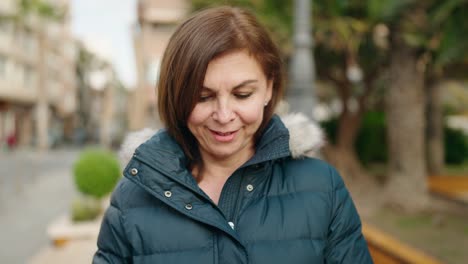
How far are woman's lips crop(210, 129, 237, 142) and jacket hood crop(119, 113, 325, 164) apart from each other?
0.24m

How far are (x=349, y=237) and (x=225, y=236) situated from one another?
1.37 feet

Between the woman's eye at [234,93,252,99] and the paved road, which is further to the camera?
the paved road

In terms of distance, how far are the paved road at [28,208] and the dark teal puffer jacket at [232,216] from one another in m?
5.24

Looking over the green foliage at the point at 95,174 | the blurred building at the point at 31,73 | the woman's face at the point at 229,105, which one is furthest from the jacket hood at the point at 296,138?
the blurred building at the point at 31,73

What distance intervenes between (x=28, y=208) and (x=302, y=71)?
6222 millimetres

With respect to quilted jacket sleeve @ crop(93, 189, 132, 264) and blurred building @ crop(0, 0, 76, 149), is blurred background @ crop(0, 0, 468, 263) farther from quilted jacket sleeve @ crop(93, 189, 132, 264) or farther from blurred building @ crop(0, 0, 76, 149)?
blurred building @ crop(0, 0, 76, 149)

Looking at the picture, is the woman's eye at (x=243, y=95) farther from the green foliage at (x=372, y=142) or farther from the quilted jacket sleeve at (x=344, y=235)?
the green foliage at (x=372, y=142)

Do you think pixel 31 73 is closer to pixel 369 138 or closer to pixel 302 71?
pixel 369 138

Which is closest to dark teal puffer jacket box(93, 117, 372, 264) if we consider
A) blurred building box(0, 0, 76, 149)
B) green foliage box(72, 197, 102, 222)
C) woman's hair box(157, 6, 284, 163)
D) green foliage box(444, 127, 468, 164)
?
woman's hair box(157, 6, 284, 163)

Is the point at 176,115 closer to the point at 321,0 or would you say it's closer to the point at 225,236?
the point at 225,236

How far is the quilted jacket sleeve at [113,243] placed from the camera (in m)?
1.63

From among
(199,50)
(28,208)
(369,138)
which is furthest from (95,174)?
(369,138)

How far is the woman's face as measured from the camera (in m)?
1.56

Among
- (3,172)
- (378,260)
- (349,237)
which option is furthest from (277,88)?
(3,172)
